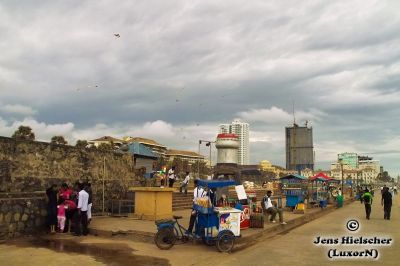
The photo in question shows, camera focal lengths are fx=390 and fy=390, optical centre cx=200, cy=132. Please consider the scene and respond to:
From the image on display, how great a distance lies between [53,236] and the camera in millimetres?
11992

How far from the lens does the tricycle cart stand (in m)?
10.2

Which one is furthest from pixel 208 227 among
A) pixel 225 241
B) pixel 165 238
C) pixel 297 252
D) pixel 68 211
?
pixel 68 211

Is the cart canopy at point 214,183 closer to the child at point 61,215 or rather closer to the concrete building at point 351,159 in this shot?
the child at point 61,215

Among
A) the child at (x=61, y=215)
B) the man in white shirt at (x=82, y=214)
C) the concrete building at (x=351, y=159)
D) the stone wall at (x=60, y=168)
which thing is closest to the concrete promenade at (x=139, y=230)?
the man in white shirt at (x=82, y=214)

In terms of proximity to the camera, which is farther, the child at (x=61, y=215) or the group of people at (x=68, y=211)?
the child at (x=61, y=215)

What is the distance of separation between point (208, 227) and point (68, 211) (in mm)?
4976

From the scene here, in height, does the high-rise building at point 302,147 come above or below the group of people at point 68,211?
above

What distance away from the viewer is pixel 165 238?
10.2 m

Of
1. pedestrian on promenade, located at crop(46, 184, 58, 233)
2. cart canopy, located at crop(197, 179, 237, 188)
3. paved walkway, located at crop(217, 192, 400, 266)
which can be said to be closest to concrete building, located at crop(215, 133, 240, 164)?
paved walkway, located at crop(217, 192, 400, 266)

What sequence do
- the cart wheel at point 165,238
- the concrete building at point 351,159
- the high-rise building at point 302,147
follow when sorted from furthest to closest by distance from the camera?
the concrete building at point 351,159
the high-rise building at point 302,147
the cart wheel at point 165,238

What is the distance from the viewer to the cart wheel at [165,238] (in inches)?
397

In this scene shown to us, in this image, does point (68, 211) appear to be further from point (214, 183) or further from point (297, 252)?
point (297, 252)

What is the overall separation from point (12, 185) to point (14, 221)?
2.48 m

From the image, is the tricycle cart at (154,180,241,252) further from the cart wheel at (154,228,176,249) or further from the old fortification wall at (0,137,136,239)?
the old fortification wall at (0,137,136,239)
